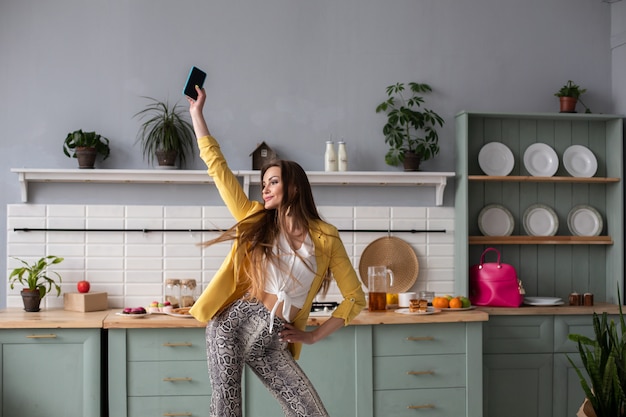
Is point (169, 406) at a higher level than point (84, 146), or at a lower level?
lower

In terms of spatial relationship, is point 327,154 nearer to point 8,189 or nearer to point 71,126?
point 71,126

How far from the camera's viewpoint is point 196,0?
501 cm

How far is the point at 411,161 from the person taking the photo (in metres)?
4.95

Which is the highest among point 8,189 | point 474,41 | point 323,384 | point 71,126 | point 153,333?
point 474,41

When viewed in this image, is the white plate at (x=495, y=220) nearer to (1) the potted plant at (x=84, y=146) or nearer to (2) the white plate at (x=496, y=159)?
(2) the white plate at (x=496, y=159)

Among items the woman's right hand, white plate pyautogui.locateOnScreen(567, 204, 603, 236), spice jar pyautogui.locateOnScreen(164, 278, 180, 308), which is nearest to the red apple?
spice jar pyautogui.locateOnScreen(164, 278, 180, 308)

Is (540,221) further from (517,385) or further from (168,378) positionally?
(168,378)

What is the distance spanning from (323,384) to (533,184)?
2044 mm

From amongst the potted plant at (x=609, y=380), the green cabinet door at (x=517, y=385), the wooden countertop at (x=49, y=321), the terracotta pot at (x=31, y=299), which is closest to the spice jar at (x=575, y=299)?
the green cabinet door at (x=517, y=385)

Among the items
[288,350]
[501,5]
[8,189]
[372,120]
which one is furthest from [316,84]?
[288,350]

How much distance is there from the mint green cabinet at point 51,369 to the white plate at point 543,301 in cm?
266

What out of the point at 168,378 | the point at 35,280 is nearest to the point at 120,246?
the point at 35,280

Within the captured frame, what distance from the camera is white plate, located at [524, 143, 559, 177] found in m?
5.12

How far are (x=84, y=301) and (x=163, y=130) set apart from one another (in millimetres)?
1153
